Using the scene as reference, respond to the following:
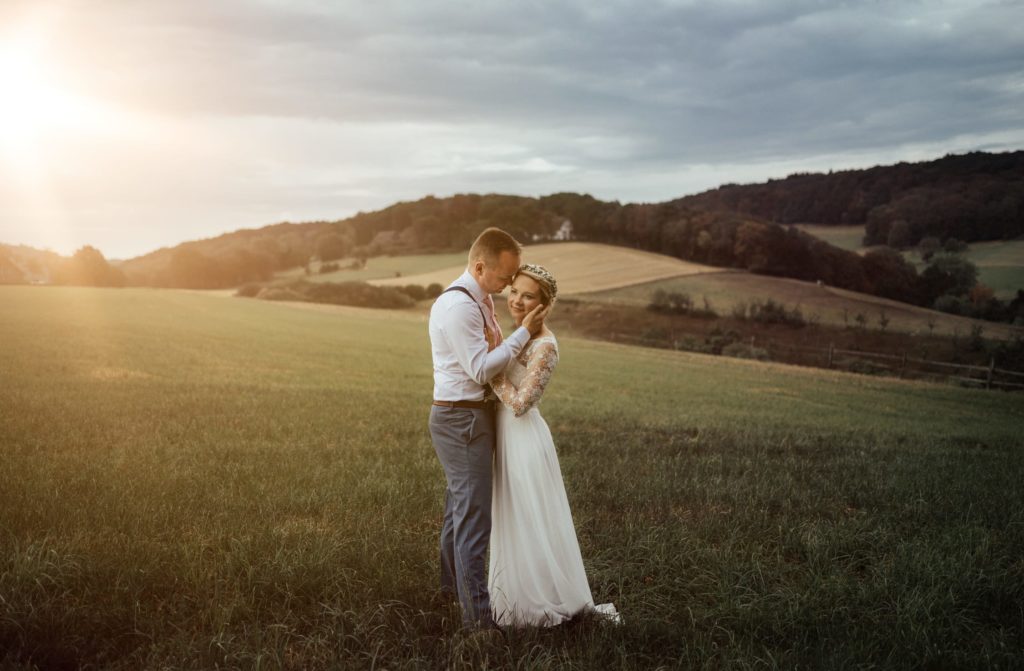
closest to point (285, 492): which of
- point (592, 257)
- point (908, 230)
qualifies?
point (592, 257)

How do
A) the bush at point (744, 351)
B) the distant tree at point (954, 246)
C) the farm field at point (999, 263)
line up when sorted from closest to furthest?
the bush at point (744, 351) → the farm field at point (999, 263) → the distant tree at point (954, 246)

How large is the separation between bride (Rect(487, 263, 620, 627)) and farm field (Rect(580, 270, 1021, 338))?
2485 inches

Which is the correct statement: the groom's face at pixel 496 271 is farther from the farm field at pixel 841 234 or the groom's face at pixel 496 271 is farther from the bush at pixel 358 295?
the farm field at pixel 841 234

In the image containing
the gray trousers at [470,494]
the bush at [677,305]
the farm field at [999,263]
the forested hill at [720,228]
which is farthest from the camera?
the forested hill at [720,228]

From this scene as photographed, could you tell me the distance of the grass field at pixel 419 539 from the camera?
471cm

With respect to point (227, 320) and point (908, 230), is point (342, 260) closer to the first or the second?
point (227, 320)

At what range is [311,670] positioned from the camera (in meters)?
4.31

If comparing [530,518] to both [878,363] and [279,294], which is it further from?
[279,294]

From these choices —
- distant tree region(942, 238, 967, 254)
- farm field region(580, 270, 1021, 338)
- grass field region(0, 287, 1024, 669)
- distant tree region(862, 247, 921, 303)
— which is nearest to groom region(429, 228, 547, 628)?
grass field region(0, 287, 1024, 669)

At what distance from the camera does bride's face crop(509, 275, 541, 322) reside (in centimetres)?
484

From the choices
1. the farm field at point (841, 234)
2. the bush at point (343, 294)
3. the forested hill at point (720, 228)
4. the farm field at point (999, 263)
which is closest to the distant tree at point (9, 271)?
the forested hill at point (720, 228)

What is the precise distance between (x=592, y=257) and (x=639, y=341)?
31.9m

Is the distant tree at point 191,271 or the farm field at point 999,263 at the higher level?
the distant tree at point 191,271

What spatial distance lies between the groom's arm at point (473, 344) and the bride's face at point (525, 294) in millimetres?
186
